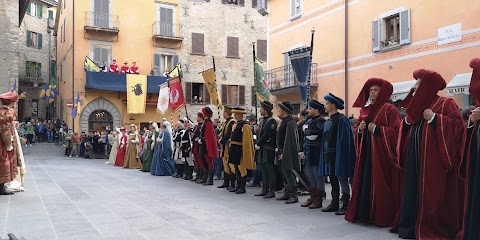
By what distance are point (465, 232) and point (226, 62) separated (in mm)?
28840

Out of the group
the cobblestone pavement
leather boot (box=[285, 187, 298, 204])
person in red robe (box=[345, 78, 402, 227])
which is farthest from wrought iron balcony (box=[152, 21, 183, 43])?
person in red robe (box=[345, 78, 402, 227])

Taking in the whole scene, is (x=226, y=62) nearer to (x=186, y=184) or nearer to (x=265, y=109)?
(x=186, y=184)

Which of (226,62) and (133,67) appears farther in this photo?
(226,62)

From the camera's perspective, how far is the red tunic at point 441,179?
510cm

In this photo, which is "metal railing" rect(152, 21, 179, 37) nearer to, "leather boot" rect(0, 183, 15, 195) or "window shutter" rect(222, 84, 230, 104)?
"window shutter" rect(222, 84, 230, 104)

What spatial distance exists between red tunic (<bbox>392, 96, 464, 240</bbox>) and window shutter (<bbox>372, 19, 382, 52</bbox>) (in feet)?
37.9

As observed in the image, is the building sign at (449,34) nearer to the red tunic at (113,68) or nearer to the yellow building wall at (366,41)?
the yellow building wall at (366,41)

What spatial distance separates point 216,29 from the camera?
32.4 meters

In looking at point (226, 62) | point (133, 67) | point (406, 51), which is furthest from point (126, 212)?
point (226, 62)

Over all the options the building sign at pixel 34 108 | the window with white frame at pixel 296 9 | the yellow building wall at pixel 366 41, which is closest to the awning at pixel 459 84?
the yellow building wall at pixel 366 41

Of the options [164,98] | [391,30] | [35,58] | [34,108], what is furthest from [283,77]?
[35,58]

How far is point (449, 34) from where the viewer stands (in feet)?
45.2

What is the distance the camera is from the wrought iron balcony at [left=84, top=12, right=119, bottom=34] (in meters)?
28.6

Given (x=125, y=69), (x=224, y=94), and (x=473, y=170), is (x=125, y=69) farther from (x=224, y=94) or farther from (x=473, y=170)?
(x=473, y=170)
